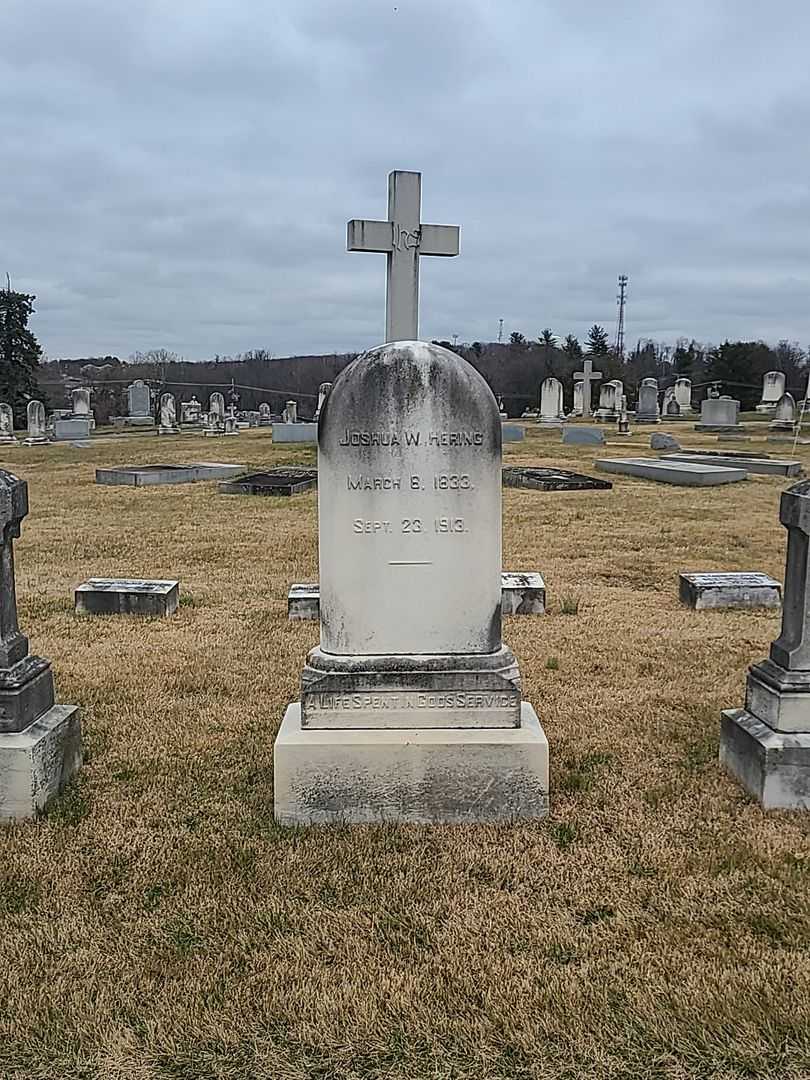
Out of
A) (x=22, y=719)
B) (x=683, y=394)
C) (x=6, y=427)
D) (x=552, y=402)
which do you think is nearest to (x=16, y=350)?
(x=6, y=427)

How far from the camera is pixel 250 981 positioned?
275 cm

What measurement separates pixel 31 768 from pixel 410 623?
1780 millimetres

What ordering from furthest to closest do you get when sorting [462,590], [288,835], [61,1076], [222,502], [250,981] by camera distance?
[222,502], [462,590], [288,835], [250,981], [61,1076]

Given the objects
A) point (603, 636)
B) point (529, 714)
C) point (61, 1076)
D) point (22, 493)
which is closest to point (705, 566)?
point (603, 636)

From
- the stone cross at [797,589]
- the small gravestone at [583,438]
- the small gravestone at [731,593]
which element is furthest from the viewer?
the small gravestone at [583,438]

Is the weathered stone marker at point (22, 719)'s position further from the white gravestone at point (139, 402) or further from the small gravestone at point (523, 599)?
the white gravestone at point (139, 402)

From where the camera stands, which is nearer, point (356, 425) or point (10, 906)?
point (10, 906)

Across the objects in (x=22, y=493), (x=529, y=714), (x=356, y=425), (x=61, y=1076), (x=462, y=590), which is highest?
(x=356, y=425)

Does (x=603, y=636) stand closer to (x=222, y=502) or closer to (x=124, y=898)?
(x=124, y=898)

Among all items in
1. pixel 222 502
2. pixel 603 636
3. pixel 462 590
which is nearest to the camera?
pixel 462 590

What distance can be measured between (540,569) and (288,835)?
19.3 ft

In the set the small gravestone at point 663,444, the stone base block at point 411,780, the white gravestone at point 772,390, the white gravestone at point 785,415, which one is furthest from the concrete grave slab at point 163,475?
the white gravestone at point 772,390

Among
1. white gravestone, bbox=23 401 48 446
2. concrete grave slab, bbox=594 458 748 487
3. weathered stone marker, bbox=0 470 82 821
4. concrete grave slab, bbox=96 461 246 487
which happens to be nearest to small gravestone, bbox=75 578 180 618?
weathered stone marker, bbox=0 470 82 821

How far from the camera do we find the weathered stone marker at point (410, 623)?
3773 mm
